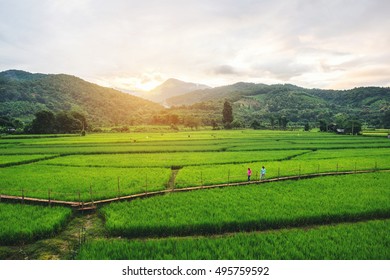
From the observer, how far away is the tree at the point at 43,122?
7300 cm

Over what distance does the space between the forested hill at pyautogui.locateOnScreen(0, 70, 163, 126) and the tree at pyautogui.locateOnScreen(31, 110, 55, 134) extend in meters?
46.0

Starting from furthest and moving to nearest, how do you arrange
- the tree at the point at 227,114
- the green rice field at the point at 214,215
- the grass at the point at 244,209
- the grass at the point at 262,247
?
1. the tree at the point at 227,114
2. the grass at the point at 244,209
3. the green rice field at the point at 214,215
4. the grass at the point at 262,247

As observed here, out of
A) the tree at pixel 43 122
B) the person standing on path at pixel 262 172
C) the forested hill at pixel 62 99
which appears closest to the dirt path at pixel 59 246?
the person standing on path at pixel 262 172

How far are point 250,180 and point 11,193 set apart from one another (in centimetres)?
1595

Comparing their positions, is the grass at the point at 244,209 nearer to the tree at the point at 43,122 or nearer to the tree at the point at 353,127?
the tree at the point at 353,127

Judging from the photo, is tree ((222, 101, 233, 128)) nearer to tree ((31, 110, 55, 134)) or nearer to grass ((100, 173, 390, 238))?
tree ((31, 110, 55, 134))

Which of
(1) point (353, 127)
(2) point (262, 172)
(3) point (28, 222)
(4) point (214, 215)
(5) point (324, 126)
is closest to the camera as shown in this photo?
(3) point (28, 222)

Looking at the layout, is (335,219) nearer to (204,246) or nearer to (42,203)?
(204,246)

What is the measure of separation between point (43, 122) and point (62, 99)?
293 feet

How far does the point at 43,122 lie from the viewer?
74.6 metres

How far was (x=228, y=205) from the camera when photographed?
561 inches

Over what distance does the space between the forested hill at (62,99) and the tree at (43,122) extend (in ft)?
151

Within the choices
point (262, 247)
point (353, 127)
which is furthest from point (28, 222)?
point (353, 127)

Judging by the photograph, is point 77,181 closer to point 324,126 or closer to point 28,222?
point 28,222
